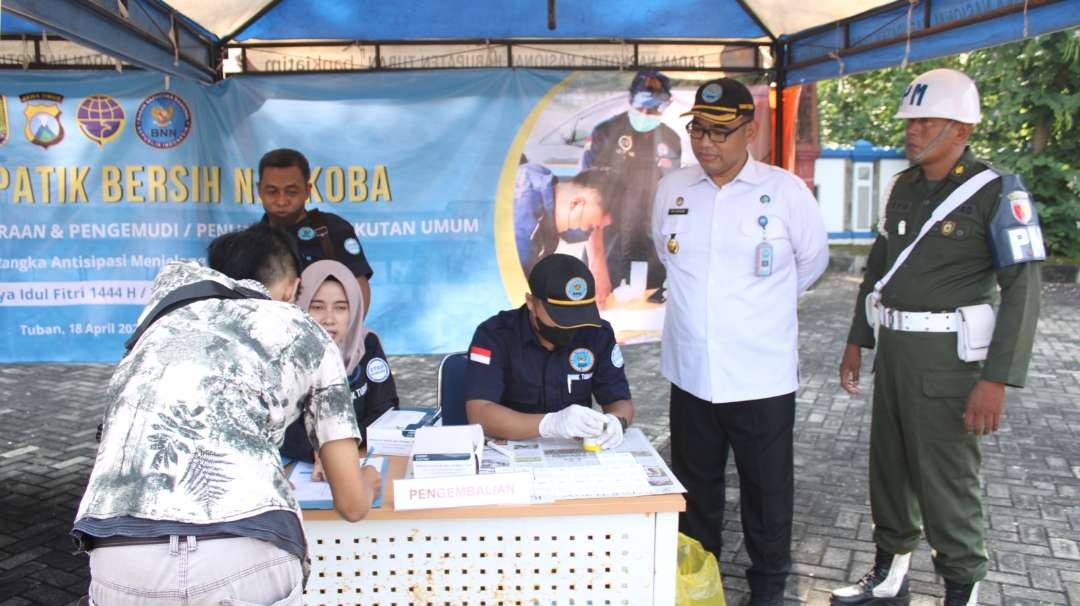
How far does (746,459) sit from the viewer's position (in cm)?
275

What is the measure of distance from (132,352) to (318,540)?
2.38 feet

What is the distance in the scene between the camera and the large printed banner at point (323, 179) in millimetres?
4887

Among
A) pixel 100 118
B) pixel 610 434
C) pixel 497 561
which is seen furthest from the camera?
pixel 100 118

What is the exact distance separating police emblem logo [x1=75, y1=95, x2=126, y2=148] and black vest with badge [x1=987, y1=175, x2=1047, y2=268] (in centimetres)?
465

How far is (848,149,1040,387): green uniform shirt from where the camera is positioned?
242 centimetres

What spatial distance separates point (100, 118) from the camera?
489 cm

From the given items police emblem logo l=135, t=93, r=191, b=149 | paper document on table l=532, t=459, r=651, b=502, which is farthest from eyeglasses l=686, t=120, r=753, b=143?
police emblem logo l=135, t=93, r=191, b=149

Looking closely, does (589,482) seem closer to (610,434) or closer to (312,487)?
(610,434)

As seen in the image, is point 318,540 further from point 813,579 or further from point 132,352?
point 813,579

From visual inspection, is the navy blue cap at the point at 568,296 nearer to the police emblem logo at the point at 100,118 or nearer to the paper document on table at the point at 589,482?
the paper document on table at the point at 589,482

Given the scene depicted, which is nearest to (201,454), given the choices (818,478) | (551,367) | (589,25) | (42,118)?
(551,367)

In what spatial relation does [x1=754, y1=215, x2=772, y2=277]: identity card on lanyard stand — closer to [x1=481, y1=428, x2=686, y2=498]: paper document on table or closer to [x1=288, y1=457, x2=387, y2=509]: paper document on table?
[x1=481, y1=428, x2=686, y2=498]: paper document on table

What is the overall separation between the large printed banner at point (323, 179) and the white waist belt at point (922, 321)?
114 inches

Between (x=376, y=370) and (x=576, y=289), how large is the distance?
857 millimetres
